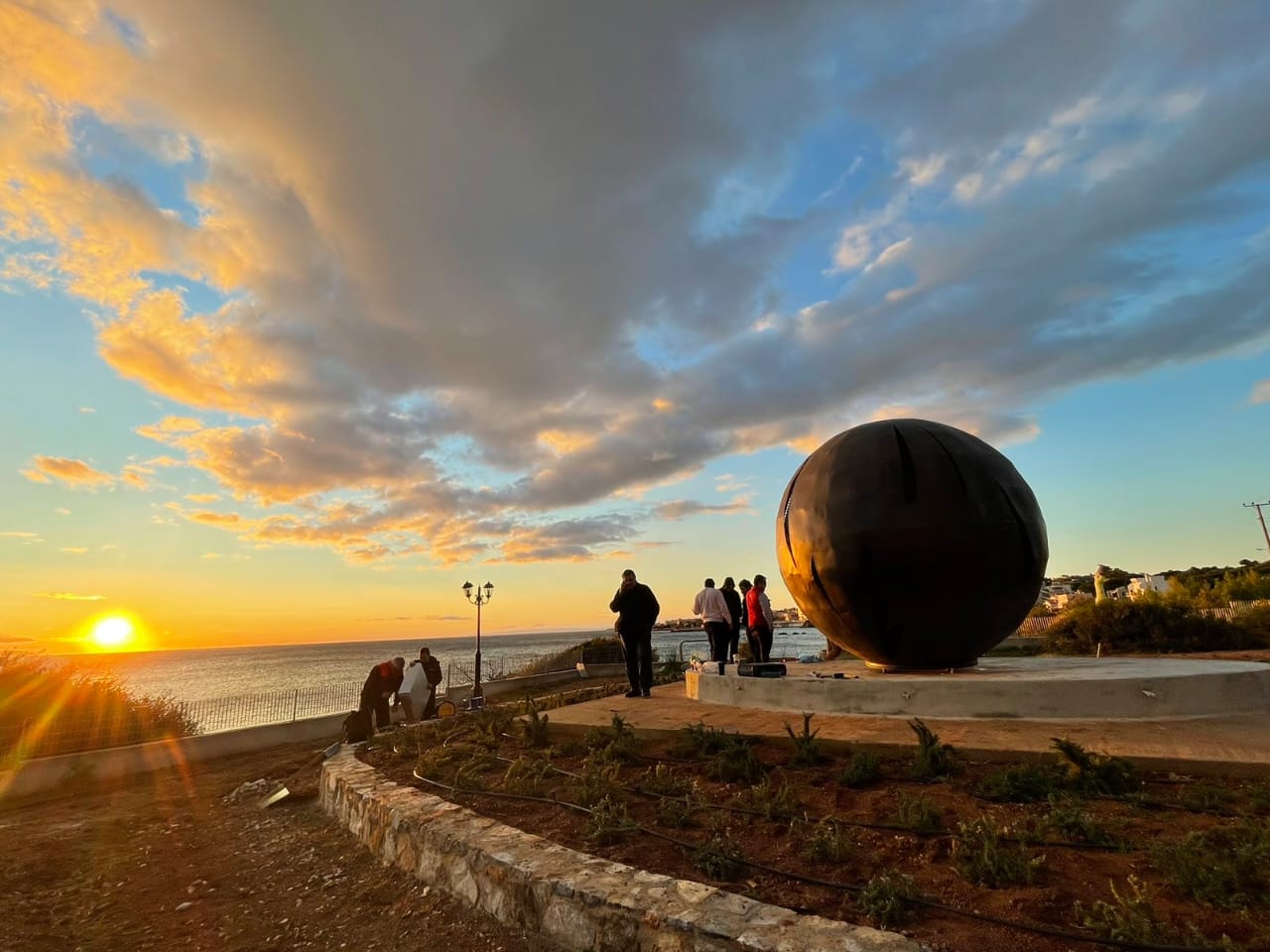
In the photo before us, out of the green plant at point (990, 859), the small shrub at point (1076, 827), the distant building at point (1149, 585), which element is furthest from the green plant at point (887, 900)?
the distant building at point (1149, 585)

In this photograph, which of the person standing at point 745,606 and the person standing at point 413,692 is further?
the person standing at point 413,692

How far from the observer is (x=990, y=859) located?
3.61 meters

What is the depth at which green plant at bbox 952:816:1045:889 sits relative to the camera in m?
3.52

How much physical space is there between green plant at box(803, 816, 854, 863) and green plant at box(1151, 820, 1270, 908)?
1.67 meters

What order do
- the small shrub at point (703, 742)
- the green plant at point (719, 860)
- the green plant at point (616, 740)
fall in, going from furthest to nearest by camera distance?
the green plant at point (616, 740), the small shrub at point (703, 742), the green plant at point (719, 860)

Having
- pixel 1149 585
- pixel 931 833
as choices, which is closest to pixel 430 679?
pixel 931 833

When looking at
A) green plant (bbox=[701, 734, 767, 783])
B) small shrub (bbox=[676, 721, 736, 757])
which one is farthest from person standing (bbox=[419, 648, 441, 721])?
green plant (bbox=[701, 734, 767, 783])

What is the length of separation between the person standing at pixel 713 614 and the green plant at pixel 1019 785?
7177 millimetres

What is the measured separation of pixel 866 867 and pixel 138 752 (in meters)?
15.4

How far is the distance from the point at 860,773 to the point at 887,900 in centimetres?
211

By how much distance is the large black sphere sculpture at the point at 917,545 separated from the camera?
790cm

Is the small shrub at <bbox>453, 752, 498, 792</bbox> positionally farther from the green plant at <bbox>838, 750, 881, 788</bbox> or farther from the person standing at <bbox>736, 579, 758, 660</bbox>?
the person standing at <bbox>736, 579, 758, 660</bbox>

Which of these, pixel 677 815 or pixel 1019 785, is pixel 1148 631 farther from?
pixel 677 815

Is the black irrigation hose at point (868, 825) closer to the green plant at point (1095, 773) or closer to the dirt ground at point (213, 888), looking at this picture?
the green plant at point (1095, 773)
